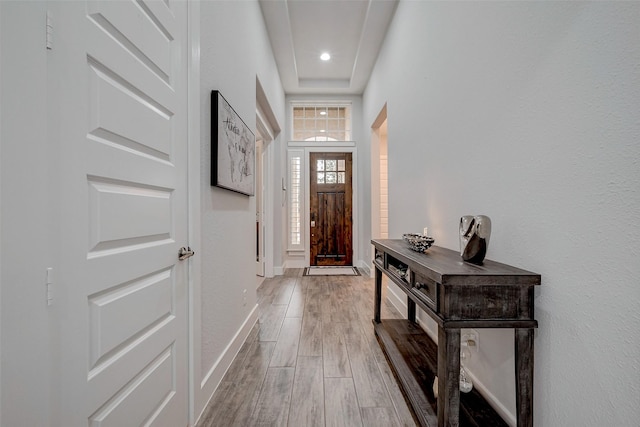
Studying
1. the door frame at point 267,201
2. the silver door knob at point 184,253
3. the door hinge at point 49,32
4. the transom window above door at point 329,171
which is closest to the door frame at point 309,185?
the transom window above door at point 329,171

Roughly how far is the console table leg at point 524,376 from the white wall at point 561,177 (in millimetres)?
55

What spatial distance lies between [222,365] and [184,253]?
92 cm

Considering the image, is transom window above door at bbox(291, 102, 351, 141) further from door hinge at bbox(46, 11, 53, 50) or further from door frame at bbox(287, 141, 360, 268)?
door hinge at bbox(46, 11, 53, 50)

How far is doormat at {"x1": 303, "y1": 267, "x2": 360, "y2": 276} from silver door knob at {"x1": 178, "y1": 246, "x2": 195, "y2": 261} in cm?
344

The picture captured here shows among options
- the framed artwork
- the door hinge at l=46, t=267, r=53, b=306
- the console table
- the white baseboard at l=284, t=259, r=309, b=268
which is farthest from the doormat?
the door hinge at l=46, t=267, r=53, b=306

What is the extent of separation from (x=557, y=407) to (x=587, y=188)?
82 centimetres

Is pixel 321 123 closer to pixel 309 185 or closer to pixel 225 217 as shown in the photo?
pixel 309 185

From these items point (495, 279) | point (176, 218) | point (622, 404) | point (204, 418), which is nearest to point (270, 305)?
point (204, 418)

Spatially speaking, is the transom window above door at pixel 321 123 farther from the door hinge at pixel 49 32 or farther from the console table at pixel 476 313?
the door hinge at pixel 49 32

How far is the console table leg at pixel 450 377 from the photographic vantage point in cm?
113

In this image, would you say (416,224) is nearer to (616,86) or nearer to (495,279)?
(495,279)

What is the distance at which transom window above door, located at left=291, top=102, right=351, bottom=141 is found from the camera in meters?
5.27

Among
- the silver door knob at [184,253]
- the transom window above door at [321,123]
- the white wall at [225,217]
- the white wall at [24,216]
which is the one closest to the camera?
the white wall at [24,216]

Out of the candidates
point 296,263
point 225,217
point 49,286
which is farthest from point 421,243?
point 296,263
